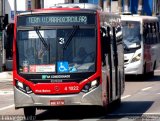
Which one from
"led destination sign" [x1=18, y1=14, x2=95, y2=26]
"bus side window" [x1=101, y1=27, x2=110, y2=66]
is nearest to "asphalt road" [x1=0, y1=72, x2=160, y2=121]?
"bus side window" [x1=101, y1=27, x2=110, y2=66]

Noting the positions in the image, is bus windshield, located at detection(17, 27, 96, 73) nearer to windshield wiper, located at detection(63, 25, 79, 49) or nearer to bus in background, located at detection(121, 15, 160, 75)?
windshield wiper, located at detection(63, 25, 79, 49)

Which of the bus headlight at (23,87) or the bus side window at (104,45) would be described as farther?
the bus side window at (104,45)

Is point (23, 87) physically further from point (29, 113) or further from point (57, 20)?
point (57, 20)

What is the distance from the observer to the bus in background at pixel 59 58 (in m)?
16.7

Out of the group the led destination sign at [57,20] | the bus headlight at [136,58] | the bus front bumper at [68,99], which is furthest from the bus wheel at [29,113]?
the bus headlight at [136,58]

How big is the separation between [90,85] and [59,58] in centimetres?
101

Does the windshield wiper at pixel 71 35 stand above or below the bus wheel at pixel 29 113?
above

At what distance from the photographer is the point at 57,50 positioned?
1698cm

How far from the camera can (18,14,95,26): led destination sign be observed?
1716cm

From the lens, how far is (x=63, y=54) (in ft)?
55.6

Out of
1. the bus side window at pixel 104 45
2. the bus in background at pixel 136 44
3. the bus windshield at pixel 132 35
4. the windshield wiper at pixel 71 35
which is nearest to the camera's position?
the windshield wiper at pixel 71 35

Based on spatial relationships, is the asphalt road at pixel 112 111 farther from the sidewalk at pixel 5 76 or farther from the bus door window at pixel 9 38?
the sidewalk at pixel 5 76

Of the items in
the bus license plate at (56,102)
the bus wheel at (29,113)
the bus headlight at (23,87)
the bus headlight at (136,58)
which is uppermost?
the bus headlight at (23,87)

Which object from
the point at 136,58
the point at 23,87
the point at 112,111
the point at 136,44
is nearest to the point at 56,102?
the point at 23,87
